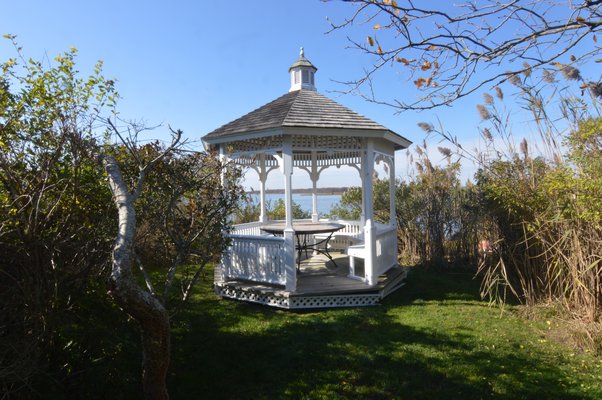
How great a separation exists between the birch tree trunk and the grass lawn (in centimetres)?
111

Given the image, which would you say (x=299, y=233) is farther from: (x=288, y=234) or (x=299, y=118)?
(x=299, y=118)

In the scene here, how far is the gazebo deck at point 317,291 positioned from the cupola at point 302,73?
4444 millimetres

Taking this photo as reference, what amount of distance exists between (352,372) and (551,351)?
2.68m

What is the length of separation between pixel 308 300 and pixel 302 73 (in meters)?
5.37

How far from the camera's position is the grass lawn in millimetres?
3979

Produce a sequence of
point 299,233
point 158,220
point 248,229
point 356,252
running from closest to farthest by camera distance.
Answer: point 158,220
point 356,252
point 299,233
point 248,229

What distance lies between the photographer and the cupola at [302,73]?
29.9ft

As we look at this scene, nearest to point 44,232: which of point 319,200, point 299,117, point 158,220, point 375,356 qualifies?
point 158,220

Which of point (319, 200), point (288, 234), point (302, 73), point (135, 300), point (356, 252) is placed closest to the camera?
point (135, 300)

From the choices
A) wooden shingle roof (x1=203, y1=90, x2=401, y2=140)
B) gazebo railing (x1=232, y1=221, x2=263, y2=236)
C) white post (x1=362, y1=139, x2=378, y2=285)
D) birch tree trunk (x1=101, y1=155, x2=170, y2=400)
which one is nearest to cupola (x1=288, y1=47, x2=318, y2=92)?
wooden shingle roof (x1=203, y1=90, x2=401, y2=140)

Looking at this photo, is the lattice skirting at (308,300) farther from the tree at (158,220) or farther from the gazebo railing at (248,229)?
the gazebo railing at (248,229)

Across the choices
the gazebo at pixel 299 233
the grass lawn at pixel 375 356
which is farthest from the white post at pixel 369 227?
the grass lawn at pixel 375 356

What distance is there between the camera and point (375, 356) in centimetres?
474

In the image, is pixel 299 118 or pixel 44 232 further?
pixel 299 118
